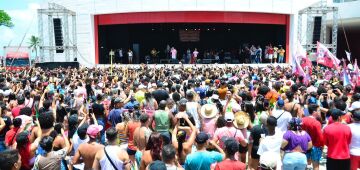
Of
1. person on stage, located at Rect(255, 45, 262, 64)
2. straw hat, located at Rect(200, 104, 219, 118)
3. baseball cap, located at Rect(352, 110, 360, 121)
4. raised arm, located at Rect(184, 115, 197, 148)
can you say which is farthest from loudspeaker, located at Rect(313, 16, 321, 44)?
raised arm, located at Rect(184, 115, 197, 148)

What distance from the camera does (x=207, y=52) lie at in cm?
3575

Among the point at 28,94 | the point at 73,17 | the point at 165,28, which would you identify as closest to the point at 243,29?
the point at 165,28

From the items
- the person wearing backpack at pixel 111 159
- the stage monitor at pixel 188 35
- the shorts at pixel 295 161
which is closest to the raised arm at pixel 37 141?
the person wearing backpack at pixel 111 159

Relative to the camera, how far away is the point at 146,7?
31.6 metres

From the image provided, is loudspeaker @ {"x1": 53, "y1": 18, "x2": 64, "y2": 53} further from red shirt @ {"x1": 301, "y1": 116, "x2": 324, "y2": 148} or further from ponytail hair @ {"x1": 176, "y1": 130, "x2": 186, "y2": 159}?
ponytail hair @ {"x1": 176, "y1": 130, "x2": 186, "y2": 159}

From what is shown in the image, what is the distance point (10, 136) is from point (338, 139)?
543cm

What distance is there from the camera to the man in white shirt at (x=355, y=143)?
269 inches

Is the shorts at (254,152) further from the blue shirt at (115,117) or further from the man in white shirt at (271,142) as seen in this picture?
the blue shirt at (115,117)

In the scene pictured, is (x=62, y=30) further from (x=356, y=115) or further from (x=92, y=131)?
(x=356, y=115)

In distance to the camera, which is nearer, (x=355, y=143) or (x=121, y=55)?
(x=355, y=143)

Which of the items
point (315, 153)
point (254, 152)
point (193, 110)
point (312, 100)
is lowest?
point (315, 153)

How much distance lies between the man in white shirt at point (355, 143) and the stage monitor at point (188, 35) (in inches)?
1158

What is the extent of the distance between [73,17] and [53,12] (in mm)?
2619

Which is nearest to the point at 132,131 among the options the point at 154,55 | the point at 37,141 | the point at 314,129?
the point at 37,141
